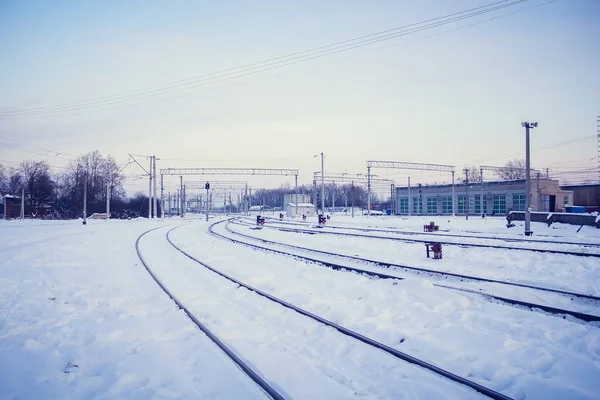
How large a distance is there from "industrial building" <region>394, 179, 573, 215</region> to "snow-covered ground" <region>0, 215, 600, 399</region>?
45629mm

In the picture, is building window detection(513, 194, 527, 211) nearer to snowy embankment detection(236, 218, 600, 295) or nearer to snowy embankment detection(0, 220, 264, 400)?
snowy embankment detection(236, 218, 600, 295)

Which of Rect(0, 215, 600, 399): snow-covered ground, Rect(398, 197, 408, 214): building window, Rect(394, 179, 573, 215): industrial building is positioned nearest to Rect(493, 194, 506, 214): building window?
Rect(394, 179, 573, 215): industrial building

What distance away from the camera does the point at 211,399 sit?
14.7 ft

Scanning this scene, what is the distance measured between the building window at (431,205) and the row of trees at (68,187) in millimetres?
60638

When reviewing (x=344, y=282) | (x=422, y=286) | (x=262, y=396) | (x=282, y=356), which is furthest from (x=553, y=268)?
(x=262, y=396)

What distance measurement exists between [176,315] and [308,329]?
9.42 feet

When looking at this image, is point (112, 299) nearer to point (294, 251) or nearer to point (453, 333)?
point (453, 333)

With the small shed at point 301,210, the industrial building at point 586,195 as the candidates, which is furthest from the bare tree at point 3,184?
the industrial building at point 586,195

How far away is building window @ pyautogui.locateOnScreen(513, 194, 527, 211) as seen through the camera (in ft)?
193

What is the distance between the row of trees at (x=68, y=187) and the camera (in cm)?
7625

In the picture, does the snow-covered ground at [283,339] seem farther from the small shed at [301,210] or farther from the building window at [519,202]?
the small shed at [301,210]

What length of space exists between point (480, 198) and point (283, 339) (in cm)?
6584

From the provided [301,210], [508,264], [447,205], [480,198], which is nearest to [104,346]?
[508,264]

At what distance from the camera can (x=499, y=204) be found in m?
63.0
